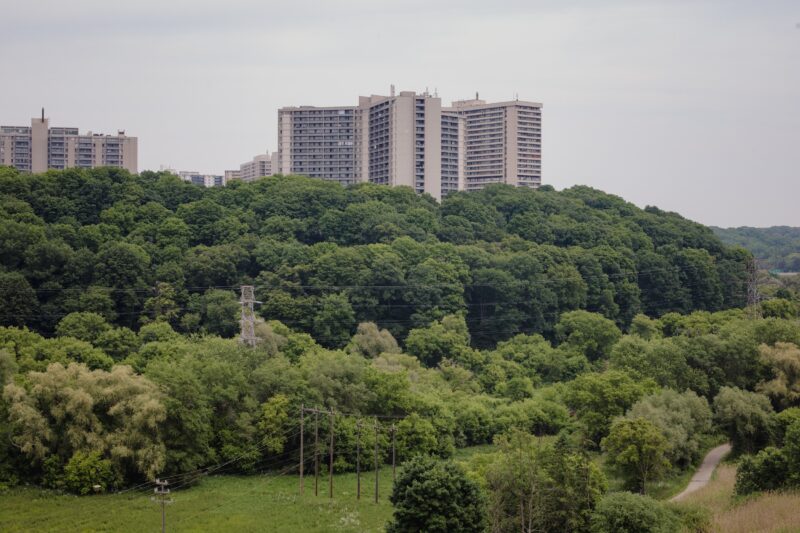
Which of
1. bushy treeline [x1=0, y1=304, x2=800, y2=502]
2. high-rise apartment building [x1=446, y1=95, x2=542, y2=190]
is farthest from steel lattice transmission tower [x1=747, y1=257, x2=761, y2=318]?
high-rise apartment building [x1=446, y1=95, x2=542, y2=190]

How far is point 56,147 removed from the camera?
105 metres

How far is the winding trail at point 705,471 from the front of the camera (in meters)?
34.0

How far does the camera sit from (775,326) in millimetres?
46656

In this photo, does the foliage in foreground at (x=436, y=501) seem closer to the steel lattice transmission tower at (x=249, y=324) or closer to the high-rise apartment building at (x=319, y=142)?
the steel lattice transmission tower at (x=249, y=324)

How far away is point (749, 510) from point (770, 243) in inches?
5203

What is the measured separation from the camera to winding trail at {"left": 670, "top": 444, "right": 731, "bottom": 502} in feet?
112

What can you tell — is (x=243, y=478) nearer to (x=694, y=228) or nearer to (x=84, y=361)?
(x=84, y=361)

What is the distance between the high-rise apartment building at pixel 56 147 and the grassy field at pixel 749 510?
8385 cm

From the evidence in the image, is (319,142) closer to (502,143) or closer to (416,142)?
(416,142)

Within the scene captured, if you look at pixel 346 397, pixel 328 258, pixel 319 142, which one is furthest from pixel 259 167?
pixel 346 397

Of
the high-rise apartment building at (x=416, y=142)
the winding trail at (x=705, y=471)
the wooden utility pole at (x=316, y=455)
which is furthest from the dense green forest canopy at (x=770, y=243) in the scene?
the wooden utility pole at (x=316, y=455)

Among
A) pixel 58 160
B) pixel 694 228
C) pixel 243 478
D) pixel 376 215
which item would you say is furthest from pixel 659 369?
pixel 58 160

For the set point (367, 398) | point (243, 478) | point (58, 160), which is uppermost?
point (58, 160)

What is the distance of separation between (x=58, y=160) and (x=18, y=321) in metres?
59.6
